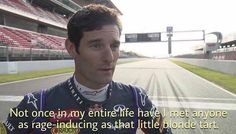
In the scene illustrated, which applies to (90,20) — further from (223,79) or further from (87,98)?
(223,79)

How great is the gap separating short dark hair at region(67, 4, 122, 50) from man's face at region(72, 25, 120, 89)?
0.09 feet

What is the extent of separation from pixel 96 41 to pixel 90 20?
0.12m

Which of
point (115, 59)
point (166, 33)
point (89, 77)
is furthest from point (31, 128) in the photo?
point (166, 33)

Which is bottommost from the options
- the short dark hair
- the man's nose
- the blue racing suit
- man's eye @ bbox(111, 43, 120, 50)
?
the blue racing suit

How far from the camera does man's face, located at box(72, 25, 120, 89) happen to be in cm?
208

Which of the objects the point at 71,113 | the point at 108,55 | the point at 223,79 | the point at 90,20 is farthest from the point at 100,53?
the point at 223,79

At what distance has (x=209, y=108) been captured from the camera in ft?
33.2

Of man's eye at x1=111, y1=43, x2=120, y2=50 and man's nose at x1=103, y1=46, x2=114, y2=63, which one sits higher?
man's eye at x1=111, y1=43, x2=120, y2=50

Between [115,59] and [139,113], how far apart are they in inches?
14.0

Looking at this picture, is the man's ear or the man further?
the man's ear

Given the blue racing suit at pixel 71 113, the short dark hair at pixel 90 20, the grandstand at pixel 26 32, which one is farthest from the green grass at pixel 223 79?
the short dark hair at pixel 90 20

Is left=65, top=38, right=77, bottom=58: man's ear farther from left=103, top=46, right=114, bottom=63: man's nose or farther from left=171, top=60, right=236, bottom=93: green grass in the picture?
left=171, top=60, right=236, bottom=93: green grass

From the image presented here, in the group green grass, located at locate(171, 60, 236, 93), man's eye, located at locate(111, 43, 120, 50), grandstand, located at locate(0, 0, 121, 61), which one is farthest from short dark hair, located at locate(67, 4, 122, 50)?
grandstand, located at locate(0, 0, 121, 61)

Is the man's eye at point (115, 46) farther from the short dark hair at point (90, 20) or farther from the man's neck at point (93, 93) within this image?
the man's neck at point (93, 93)
